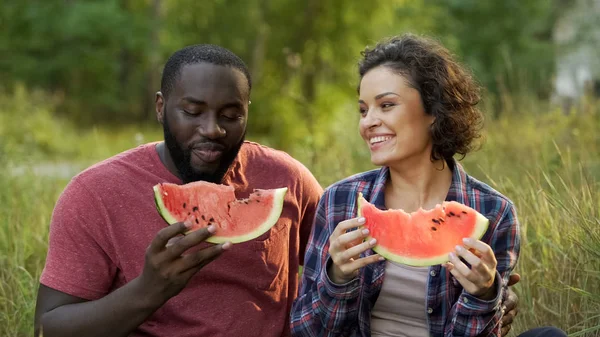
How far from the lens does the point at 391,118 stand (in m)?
3.27

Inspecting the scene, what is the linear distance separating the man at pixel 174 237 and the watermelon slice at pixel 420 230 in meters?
0.57

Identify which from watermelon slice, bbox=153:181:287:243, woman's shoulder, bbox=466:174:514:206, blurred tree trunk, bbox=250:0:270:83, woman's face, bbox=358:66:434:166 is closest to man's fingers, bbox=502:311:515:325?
woman's shoulder, bbox=466:174:514:206

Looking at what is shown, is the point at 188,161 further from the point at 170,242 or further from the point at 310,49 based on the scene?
the point at 310,49

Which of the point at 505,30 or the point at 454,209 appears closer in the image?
the point at 454,209

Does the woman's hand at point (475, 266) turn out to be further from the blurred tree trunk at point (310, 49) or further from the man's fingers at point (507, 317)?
the blurred tree trunk at point (310, 49)

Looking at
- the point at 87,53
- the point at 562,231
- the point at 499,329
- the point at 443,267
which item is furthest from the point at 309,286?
the point at 87,53

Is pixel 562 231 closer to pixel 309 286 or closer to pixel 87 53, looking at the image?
pixel 309 286

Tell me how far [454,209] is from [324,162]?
3.49 metres

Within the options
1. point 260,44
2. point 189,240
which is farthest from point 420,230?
point 260,44

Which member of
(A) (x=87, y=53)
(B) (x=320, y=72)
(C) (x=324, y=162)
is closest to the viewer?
(C) (x=324, y=162)

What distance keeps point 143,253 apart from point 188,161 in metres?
0.42

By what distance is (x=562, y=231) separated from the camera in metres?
3.99

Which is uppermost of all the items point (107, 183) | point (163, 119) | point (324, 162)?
point (163, 119)

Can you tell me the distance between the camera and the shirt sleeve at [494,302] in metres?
2.95
